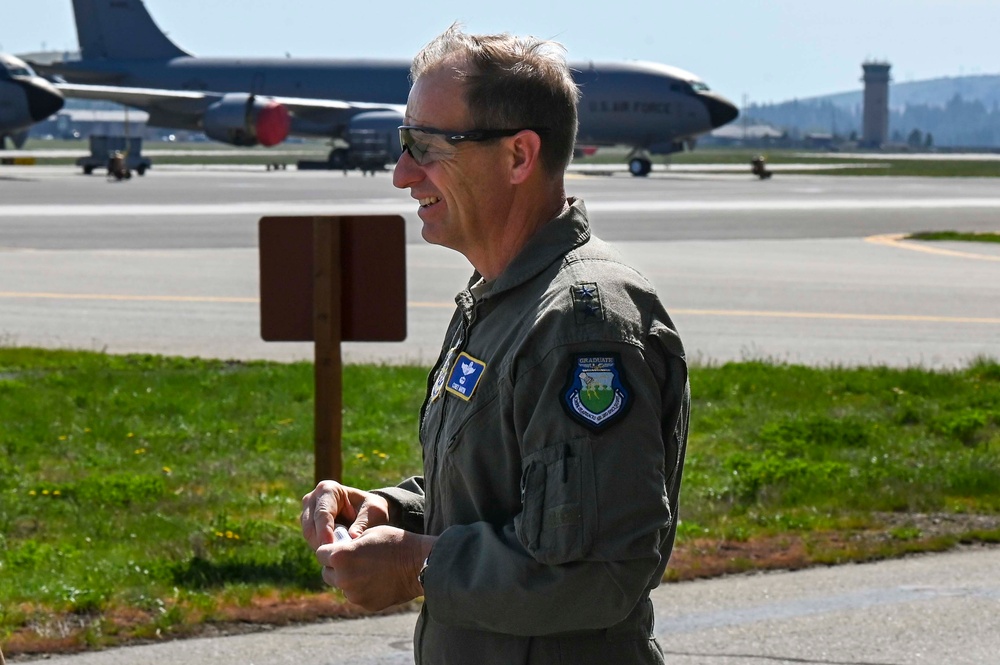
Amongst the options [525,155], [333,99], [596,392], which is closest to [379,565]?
[596,392]

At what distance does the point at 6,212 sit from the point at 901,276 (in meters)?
20.3

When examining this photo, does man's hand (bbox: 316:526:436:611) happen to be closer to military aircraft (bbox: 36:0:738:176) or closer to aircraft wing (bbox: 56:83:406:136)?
military aircraft (bbox: 36:0:738:176)

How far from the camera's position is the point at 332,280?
6242 millimetres

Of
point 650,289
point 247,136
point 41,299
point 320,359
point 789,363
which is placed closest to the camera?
point 650,289

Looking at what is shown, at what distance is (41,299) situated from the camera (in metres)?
16.4

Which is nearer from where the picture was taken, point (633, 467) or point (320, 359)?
point (633, 467)

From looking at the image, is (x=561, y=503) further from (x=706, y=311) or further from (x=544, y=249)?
(x=706, y=311)

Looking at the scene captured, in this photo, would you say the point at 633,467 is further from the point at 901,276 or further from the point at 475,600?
the point at 901,276

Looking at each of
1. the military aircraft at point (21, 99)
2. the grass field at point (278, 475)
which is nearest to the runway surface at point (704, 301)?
the grass field at point (278, 475)

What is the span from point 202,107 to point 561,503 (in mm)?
64987

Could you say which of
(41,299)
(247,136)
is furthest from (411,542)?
(247,136)

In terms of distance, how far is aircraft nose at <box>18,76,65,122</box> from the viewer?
49.5 meters

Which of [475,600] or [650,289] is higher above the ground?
[650,289]

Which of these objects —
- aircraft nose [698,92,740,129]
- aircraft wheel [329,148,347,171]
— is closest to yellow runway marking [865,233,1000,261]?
aircraft nose [698,92,740,129]
